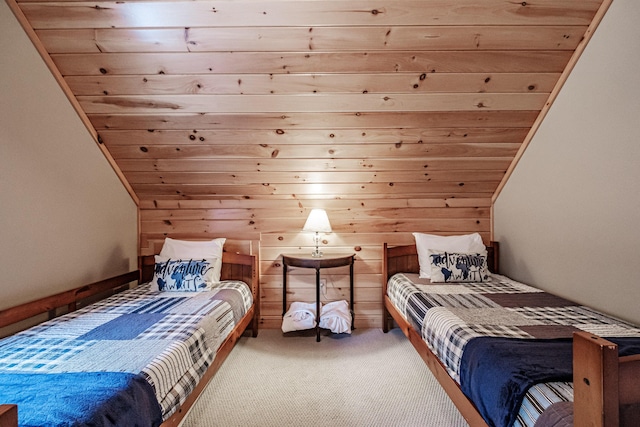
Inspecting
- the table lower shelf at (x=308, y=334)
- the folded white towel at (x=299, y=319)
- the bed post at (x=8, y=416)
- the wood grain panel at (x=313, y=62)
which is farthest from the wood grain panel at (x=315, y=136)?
the bed post at (x=8, y=416)

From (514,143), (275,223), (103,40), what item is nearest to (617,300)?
Answer: (514,143)

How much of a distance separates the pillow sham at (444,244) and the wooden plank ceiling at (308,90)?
43cm

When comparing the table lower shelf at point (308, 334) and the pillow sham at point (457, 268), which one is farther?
the table lower shelf at point (308, 334)

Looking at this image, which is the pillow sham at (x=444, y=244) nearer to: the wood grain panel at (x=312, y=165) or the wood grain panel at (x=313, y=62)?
the wood grain panel at (x=312, y=165)

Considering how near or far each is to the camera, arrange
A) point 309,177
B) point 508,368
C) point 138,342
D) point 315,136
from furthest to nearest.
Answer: point 309,177
point 315,136
point 138,342
point 508,368

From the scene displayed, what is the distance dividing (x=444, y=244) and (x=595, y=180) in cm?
121

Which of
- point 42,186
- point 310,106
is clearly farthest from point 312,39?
point 42,186

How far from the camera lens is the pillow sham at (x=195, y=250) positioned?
3.03m

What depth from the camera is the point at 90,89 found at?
2459mm

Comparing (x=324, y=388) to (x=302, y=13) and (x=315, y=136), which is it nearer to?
(x=315, y=136)

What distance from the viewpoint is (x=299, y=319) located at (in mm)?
3068

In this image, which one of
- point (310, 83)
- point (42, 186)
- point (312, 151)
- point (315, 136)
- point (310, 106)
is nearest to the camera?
point (42, 186)

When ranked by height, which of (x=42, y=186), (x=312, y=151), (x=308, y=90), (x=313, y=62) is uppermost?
(x=313, y=62)

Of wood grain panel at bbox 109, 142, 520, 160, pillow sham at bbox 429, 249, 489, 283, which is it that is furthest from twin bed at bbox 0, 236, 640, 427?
wood grain panel at bbox 109, 142, 520, 160
